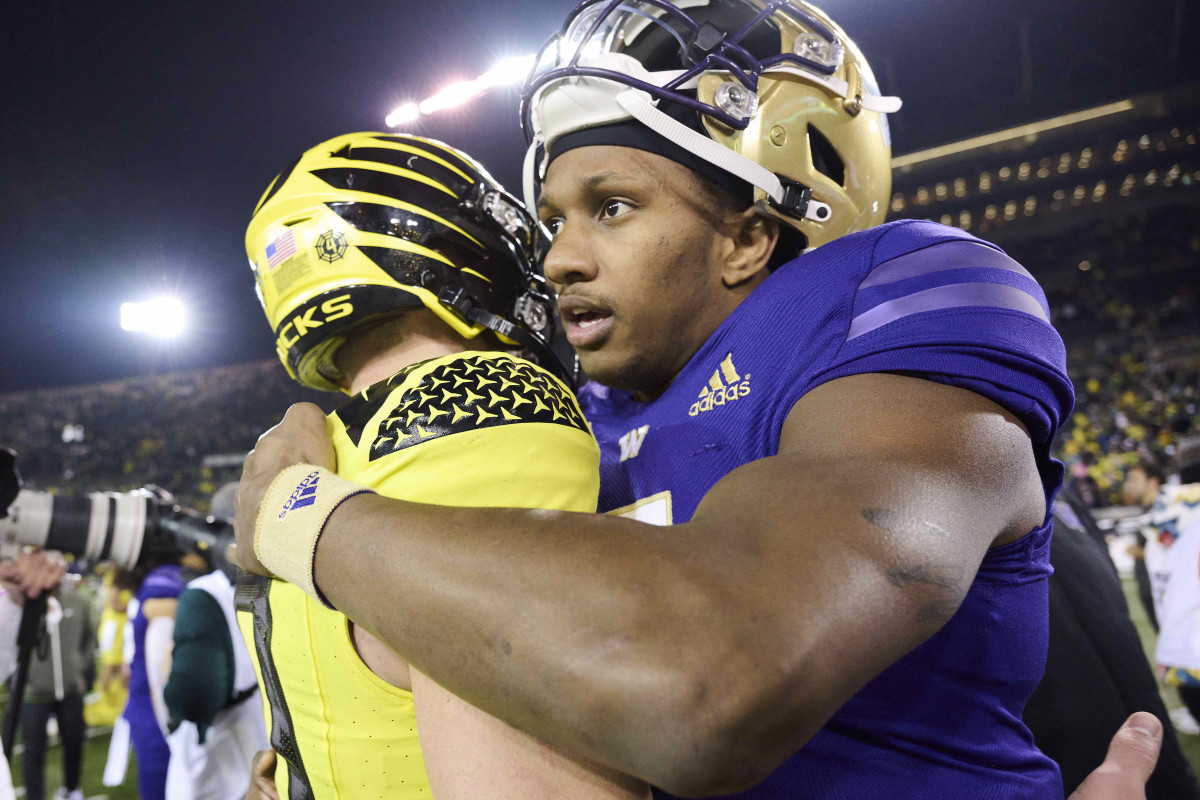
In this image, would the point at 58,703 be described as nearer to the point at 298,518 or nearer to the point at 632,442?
the point at 632,442

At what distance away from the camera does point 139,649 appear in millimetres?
5133

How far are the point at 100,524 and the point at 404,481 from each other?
304cm

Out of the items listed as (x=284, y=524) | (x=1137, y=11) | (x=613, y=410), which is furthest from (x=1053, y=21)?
(x=284, y=524)

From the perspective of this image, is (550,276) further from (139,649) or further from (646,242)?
(139,649)

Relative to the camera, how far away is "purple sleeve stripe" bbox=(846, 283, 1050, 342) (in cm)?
102

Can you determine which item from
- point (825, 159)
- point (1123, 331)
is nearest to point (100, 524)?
point (825, 159)

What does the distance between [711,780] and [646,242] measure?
1.17m

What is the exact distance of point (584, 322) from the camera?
5.46 feet

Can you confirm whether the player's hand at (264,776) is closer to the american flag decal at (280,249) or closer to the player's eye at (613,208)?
the american flag decal at (280,249)

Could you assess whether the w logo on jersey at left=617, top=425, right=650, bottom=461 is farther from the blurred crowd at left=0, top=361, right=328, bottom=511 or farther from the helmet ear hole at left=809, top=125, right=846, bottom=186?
the blurred crowd at left=0, top=361, right=328, bottom=511

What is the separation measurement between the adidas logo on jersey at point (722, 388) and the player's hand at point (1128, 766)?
3.17 feet

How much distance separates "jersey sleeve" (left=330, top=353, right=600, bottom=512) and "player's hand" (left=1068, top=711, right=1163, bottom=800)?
108 cm

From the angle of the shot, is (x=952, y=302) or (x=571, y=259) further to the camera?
(x=571, y=259)

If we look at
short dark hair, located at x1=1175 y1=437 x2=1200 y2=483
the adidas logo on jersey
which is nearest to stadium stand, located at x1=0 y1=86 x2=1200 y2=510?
short dark hair, located at x1=1175 y1=437 x2=1200 y2=483
